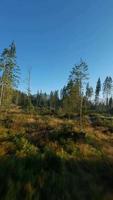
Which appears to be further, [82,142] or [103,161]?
[82,142]

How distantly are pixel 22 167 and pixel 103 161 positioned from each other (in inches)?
174

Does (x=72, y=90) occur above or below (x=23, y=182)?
above

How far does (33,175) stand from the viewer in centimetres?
771

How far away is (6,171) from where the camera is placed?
774 cm

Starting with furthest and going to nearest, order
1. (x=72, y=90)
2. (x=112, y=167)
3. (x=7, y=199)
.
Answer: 1. (x=72, y=90)
2. (x=112, y=167)
3. (x=7, y=199)

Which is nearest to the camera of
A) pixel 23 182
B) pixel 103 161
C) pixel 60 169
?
pixel 23 182

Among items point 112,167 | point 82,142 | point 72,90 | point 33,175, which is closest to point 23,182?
point 33,175

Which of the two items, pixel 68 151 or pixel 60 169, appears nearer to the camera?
pixel 60 169

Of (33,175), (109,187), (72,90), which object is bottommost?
(109,187)

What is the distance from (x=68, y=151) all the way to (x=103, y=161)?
1964 millimetres

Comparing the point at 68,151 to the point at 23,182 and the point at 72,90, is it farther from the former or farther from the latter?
the point at 72,90

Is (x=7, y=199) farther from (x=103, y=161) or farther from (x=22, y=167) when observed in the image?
(x=103, y=161)

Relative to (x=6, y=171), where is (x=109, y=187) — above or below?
below

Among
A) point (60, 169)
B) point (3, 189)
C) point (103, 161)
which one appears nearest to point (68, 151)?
point (103, 161)
